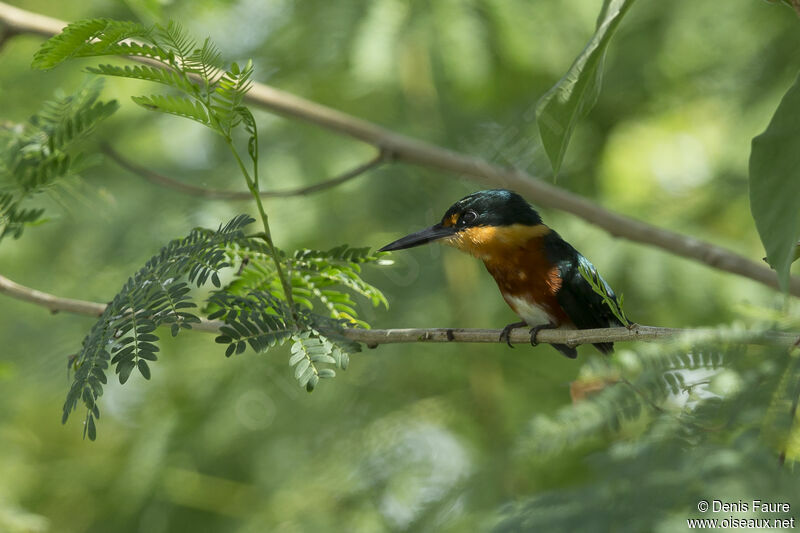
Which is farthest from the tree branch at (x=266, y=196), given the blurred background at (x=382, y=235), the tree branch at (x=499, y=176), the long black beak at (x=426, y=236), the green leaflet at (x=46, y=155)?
the blurred background at (x=382, y=235)

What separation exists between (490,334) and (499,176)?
1015 millimetres

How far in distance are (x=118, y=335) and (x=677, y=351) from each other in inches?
35.1

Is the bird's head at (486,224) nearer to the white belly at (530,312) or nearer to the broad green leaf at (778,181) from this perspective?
the white belly at (530,312)

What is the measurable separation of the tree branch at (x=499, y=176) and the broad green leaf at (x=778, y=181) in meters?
1.06

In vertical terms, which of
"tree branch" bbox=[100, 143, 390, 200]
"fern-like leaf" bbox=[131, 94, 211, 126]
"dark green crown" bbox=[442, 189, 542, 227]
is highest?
"tree branch" bbox=[100, 143, 390, 200]

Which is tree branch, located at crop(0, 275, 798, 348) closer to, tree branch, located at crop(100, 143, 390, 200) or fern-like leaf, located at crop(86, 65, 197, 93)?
fern-like leaf, located at crop(86, 65, 197, 93)

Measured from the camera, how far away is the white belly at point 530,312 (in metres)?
2.00

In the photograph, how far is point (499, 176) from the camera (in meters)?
2.26

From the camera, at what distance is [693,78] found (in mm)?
3357

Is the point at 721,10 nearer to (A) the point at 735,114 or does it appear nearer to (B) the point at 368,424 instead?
(A) the point at 735,114

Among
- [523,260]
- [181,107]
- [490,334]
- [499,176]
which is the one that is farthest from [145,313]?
[499,176]

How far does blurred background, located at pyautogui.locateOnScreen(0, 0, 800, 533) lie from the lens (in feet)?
9.43

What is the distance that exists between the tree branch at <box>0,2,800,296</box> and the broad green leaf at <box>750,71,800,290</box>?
106 cm

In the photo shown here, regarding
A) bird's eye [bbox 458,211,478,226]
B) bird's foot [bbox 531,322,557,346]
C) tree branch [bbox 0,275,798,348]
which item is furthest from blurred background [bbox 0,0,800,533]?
tree branch [bbox 0,275,798,348]
